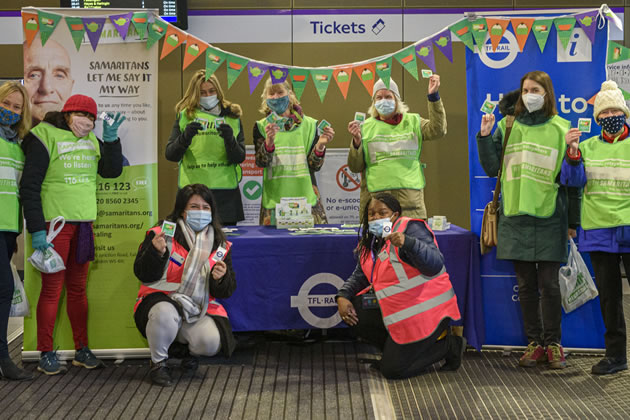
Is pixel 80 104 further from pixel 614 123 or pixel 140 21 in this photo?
pixel 614 123

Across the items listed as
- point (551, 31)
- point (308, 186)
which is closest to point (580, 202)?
point (551, 31)

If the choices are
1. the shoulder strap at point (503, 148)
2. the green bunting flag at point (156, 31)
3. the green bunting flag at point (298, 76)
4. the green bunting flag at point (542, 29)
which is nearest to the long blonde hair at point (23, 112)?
the green bunting flag at point (156, 31)

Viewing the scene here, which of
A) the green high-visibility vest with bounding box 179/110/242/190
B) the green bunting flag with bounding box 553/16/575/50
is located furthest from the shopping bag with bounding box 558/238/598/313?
the green high-visibility vest with bounding box 179/110/242/190

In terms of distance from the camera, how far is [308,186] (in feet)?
15.1

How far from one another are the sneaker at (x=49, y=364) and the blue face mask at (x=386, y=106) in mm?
2515

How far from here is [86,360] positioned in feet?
12.8

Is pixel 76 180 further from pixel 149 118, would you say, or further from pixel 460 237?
pixel 460 237

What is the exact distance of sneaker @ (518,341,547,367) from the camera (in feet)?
12.8

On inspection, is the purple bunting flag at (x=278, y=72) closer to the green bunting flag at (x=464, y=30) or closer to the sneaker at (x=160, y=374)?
the green bunting flag at (x=464, y=30)

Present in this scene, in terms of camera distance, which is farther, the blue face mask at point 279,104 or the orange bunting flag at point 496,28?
the blue face mask at point 279,104

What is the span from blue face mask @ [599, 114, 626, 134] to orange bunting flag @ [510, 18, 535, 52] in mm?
771

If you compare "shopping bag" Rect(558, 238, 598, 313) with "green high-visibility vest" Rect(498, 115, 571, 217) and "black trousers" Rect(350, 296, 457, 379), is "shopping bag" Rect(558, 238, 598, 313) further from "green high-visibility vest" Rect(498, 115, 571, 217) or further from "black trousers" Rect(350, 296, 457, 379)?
"black trousers" Rect(350, 296, 457, 379)

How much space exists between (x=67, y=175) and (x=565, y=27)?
3096 millimetres

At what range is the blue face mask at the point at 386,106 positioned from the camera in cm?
436
